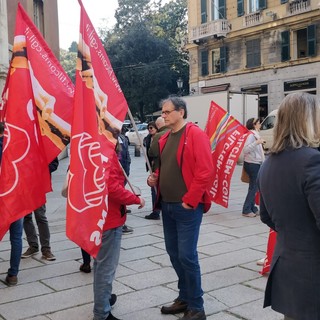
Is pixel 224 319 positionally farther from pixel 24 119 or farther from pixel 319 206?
pixel 24 119

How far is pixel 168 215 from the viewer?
3.78 metres

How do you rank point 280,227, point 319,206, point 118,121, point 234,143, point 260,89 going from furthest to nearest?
point 260,89 < point 234,143 < point 118,121 < point 280,227 < point 319,206

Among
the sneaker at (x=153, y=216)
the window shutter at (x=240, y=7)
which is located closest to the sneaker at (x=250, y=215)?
the sneaker at (x=153, y=216)

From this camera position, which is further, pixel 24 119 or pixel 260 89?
pixel 260 89

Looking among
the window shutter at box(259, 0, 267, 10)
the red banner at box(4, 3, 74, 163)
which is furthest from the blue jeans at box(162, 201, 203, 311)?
the window shutter at box(259, 0, 267, 10)

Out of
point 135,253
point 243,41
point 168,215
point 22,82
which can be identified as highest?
point 243,41

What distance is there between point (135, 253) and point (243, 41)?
88.9 feet

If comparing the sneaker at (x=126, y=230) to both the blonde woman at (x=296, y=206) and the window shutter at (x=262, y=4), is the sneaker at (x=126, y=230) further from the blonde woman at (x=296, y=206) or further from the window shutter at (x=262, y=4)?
the window shutter at (x=262, y=4)

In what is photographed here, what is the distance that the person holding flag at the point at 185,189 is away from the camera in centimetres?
358

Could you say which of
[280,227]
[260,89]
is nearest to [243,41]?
[260,89]

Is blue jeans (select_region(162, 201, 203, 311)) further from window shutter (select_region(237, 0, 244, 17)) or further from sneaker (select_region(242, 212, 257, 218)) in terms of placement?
window shutter (select_region(237, 0, 244, 17))

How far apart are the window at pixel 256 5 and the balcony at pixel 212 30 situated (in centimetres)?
207

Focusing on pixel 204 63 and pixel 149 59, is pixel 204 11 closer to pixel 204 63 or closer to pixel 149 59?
pixel 204 63

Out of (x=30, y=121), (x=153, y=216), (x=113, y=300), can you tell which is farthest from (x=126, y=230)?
(x=30, y=121)
